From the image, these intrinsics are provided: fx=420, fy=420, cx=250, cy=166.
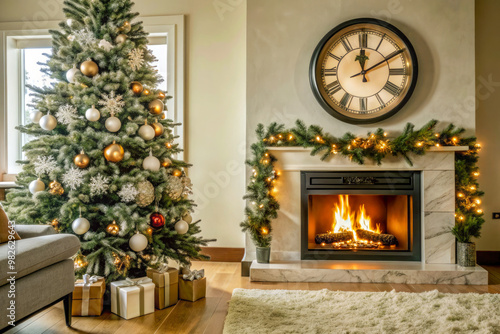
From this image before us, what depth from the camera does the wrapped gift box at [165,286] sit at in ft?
9.19

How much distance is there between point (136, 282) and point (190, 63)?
2.37 m

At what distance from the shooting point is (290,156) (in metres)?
3.70

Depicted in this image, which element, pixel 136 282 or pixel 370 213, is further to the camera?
pixel 370 213

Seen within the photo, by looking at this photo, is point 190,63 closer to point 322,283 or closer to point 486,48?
point 322,283

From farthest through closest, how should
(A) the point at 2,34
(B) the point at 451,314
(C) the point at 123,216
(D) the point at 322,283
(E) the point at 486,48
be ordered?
(A) the point at 2,34 < (E) the point at 486,48 < (D) the point at 322,283 < (C) the point at 123,216 < (B) the point at 451,314

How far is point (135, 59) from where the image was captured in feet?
10.0

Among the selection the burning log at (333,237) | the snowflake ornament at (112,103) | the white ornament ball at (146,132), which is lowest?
the burning log at (333,237)

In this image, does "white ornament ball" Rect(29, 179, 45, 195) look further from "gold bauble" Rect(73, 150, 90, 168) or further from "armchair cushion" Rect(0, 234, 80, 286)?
"armchair cushion" Rect(0, 234, 80, 286)

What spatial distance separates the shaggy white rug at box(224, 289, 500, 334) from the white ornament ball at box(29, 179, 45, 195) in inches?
58.7

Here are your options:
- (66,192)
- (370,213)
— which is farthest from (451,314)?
(66,192)

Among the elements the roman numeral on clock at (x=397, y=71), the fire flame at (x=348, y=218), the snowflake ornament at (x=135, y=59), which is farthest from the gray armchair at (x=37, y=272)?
the roman numeral on clock at (x=397, y=71)

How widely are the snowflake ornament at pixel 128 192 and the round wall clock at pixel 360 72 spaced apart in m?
1.77

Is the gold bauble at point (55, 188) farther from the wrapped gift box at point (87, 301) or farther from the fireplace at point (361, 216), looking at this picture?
the fireplace at point (361, 216)

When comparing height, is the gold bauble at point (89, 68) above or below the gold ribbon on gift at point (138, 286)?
above
